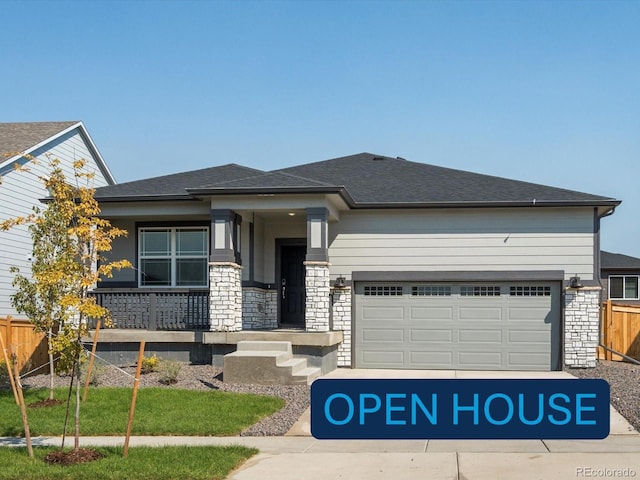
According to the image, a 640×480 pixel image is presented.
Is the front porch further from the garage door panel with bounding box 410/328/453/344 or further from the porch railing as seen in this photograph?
the garage door panel with bounding box 410/328/453/344

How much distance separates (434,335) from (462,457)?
938 cm

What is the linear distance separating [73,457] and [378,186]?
41.0 ft

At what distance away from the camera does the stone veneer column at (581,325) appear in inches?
737

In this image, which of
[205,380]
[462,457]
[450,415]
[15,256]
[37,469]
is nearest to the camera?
[37,469]

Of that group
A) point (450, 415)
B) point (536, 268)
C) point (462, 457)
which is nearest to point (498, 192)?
point (536, 268)

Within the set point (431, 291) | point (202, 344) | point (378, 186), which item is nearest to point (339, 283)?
point (431, 291)

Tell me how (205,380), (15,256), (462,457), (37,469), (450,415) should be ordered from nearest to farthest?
(37,469), (462,457), (450,415), (205,380), (15,256)

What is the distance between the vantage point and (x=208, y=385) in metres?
15.4

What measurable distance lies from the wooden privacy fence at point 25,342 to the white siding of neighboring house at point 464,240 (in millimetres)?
6780

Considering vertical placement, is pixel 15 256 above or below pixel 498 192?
below

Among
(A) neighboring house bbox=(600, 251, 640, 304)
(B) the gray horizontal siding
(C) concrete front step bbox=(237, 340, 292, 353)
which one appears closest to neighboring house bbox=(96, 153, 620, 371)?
(C) concrete front step bbox=(237, 340, 292, 353)

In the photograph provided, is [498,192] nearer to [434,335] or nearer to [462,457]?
[434,335]

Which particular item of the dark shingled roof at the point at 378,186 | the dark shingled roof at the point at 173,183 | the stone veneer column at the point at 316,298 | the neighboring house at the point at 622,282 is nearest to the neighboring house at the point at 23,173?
the dark shingled roof at the point at 173,183

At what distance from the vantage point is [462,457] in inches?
390
